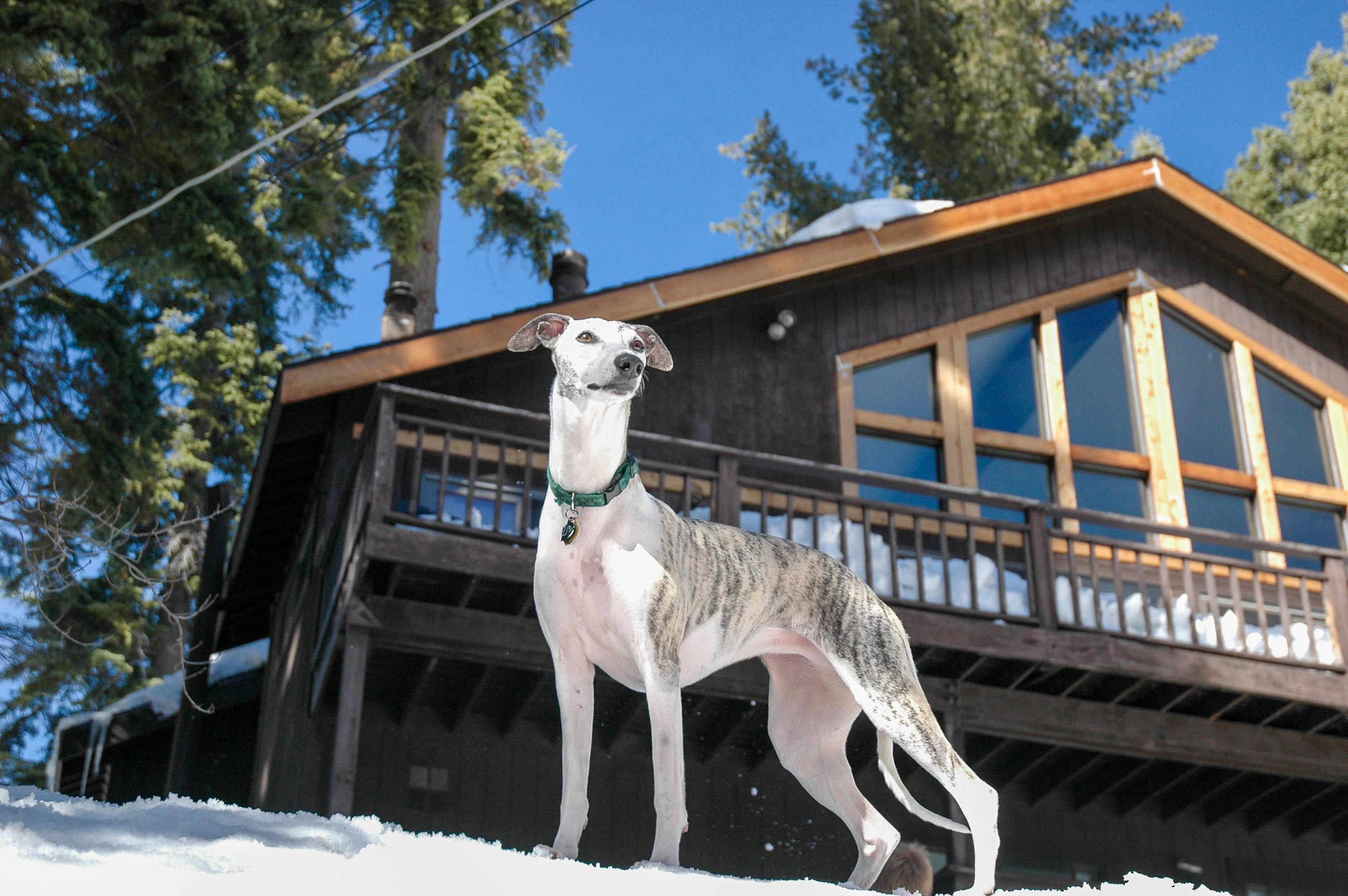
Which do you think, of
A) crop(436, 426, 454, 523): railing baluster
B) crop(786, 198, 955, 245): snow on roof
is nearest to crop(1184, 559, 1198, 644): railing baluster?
crop(786, 198, 955, 245): snow on roof

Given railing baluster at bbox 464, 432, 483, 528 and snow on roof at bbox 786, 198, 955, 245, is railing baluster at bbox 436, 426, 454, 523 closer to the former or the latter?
railing baluster at bbox 464, 432, 483, 528

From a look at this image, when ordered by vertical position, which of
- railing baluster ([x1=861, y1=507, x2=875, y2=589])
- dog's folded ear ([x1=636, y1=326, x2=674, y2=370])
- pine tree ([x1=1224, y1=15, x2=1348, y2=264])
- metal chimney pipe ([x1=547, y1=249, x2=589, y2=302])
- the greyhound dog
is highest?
pine tree ([x1=1224, y1=15, x2=1348, y2=264])

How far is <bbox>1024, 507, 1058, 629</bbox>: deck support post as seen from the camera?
10336 mm

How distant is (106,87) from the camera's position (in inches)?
444

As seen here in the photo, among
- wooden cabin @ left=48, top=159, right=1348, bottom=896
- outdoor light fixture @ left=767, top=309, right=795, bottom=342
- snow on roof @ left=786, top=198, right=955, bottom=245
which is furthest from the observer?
outdoor light fixture @ left=767, top=309, right=795, bottom=342

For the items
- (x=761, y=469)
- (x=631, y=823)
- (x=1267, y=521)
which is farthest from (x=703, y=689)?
(x=1267, y=521)

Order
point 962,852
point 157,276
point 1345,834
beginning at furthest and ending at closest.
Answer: point 1345,834
point 157,276
point 962,852

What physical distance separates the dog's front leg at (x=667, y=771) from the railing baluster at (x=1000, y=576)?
6.27m

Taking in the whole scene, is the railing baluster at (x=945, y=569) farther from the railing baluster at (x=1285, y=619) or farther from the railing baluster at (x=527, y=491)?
the railing baluster at (x=527, y=491)

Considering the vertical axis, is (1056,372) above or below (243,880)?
above

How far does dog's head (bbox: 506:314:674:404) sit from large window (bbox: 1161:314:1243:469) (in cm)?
1031

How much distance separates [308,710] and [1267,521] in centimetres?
889

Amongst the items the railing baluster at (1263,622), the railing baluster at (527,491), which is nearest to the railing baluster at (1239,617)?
the railing baluster at (1263,622)

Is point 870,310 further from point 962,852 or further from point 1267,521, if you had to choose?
point 962,852
